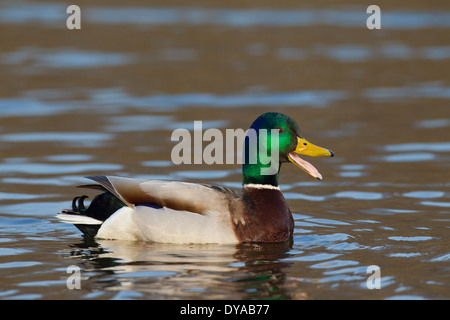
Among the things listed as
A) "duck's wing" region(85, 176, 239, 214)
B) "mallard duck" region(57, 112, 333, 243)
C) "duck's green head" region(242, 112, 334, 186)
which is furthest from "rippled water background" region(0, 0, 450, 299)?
"duck's green head" region(242, 112, 334, 186)

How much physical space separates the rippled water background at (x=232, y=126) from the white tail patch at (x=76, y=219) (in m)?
0.20

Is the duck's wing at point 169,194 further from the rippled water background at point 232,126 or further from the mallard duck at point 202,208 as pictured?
the rippled water background at point 232,126

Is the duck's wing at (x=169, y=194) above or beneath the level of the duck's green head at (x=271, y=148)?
beneath

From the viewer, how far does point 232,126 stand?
13211 millimetres

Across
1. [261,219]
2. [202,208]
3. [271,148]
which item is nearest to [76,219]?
[202,208]

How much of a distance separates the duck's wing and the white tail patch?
33 centimetres

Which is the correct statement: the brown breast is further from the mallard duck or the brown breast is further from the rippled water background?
the rippled water background

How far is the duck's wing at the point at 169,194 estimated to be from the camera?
7922 millimetres

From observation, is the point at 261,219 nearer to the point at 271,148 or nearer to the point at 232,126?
the point at 271,148

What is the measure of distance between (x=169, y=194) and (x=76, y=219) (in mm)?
900

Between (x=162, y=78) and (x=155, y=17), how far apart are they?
6.86 meters

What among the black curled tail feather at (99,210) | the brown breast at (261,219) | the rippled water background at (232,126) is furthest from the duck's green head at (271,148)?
the black curled tail feather at (99,210)

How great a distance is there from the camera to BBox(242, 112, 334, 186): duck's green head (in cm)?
817
